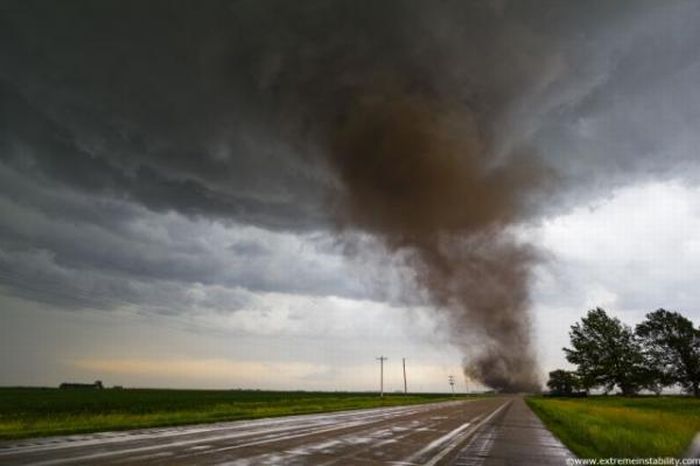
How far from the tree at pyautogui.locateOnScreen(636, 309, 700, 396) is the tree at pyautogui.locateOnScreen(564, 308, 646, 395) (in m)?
2.85

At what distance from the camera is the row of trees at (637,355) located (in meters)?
88.2

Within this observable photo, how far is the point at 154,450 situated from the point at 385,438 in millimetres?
9251

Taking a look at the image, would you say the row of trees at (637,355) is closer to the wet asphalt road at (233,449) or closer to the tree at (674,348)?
the tree at (674,348)

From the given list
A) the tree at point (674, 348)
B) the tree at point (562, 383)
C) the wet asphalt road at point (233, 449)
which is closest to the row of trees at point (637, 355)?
the tree at point (674, 348)

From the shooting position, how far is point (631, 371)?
292 ft

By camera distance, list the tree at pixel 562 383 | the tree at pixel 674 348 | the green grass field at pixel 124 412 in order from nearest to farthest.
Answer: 1. the green grass field at pixel 124 412
2. the tree at pixel 674 348
3. the tree at pixel 562 383

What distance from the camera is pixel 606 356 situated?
9188 cm

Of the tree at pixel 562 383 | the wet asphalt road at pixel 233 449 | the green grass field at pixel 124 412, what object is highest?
the tree at pixel 562 383

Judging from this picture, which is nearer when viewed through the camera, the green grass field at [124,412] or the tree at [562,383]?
the green grass field at [124,412]

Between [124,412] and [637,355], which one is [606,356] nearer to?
[637,355]

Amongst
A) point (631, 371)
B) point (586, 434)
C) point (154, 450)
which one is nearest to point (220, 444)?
point (154, 450)

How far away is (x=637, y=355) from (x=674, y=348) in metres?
6.88

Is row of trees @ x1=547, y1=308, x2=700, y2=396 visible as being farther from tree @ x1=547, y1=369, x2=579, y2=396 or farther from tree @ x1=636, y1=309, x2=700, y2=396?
tree @ x1=547, y1=369, x2=579, y2=396

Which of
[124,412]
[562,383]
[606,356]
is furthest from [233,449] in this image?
[562,383]
